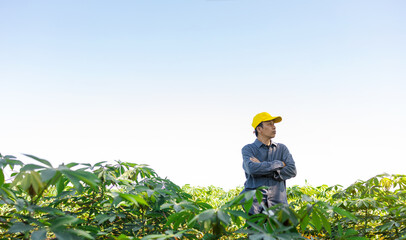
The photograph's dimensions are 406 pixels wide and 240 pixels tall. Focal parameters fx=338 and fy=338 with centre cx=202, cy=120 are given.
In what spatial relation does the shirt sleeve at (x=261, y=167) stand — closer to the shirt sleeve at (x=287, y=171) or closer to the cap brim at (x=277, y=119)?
the shirt sleeve at (x=287, y=171)

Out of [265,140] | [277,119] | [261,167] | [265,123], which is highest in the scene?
[277,119]

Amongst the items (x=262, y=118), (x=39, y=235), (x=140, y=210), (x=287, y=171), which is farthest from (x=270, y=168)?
(x=39, y=235)

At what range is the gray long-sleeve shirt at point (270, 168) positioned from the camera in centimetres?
344

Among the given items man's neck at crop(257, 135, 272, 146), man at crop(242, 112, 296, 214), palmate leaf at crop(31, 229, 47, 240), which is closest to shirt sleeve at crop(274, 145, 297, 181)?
man at crop(242, 112, 296, 214)

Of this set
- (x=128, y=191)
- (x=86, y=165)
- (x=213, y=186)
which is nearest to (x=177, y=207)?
(x=128, y=191)

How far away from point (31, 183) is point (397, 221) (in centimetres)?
294

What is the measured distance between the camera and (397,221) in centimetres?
299

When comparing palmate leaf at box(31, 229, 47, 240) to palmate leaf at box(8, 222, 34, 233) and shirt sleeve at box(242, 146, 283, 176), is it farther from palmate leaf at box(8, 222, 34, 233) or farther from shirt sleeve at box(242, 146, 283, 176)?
shirt sleeve at box(242, 146, 283, 176)

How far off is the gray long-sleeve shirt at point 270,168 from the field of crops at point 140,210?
42 cm

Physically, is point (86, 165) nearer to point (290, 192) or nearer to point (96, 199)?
point (96, 199)

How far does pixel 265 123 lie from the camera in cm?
376

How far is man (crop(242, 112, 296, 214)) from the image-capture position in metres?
3.46

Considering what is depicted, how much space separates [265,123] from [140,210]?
1.70 meters

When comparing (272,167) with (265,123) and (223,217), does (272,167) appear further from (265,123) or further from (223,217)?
(223,217)
